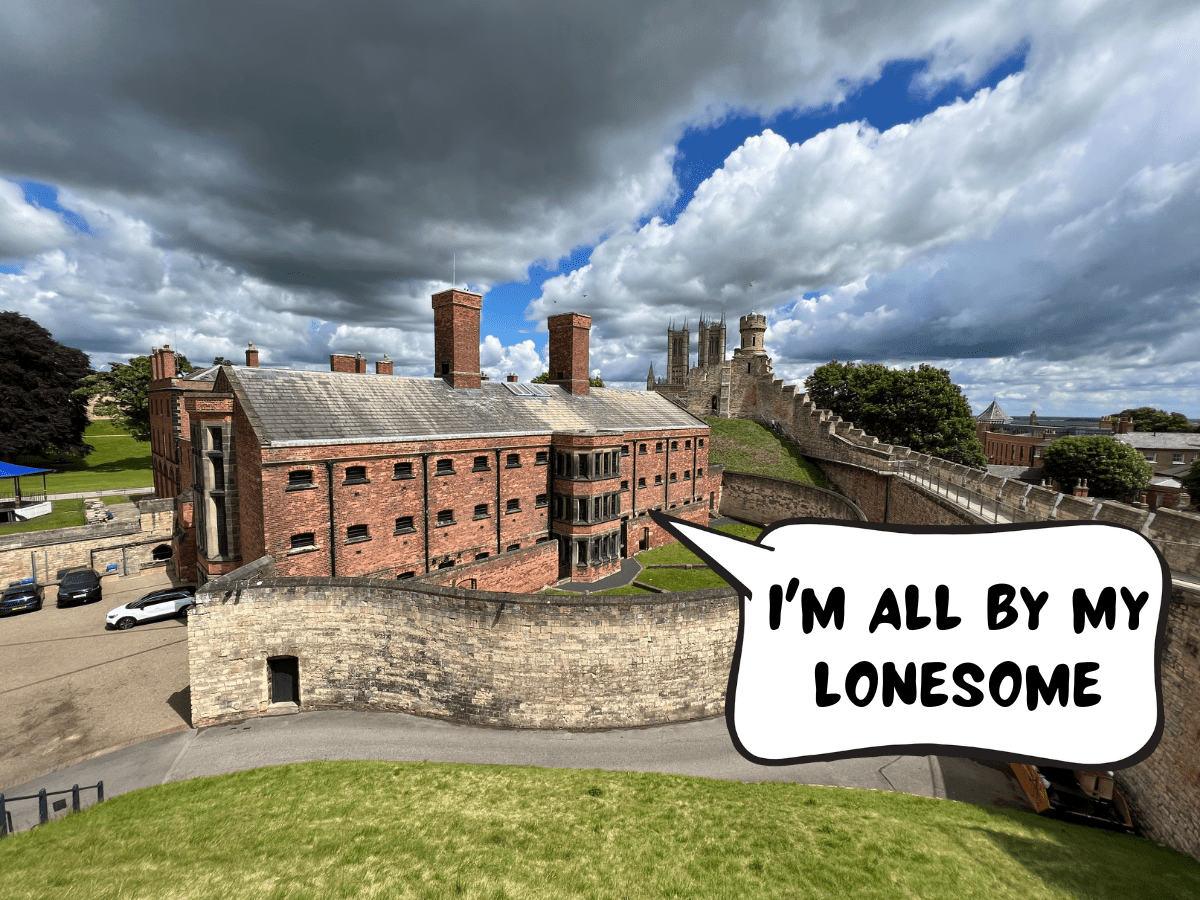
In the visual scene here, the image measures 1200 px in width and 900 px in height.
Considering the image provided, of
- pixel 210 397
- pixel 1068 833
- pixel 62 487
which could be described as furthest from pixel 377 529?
pixel 62 487

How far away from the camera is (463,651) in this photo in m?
15.0

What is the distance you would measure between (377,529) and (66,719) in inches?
433

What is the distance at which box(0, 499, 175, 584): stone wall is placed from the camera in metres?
25.0

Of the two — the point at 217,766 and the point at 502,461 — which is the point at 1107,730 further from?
the point at 502,461

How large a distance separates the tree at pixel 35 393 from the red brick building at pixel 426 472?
2601 cm

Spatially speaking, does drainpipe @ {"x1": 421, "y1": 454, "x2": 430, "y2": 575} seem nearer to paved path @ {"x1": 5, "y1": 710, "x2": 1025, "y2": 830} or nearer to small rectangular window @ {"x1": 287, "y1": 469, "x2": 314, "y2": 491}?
small rectangular window @ {"x1": 287, "y1": 469, "x2": 314, "y2": 491}

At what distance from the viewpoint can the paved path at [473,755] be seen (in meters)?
13.1

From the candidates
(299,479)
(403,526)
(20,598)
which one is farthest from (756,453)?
Answer: (20,598)

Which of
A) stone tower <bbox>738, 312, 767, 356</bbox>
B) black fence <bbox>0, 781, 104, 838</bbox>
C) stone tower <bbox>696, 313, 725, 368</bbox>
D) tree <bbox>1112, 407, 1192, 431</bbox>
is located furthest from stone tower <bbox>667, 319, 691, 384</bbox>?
black fence <bbox>0, 781, 104, 838</bbox>

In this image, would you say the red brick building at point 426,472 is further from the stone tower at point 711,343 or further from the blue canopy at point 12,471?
the stone tower at point 711,343

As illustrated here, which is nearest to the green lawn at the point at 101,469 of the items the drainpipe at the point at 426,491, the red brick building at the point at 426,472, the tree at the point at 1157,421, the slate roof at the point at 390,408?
the red brick building at the point at 426,472

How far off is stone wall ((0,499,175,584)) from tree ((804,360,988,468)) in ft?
206

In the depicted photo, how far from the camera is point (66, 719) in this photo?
1521 cm

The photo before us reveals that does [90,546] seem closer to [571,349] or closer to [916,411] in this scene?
[571,349]
